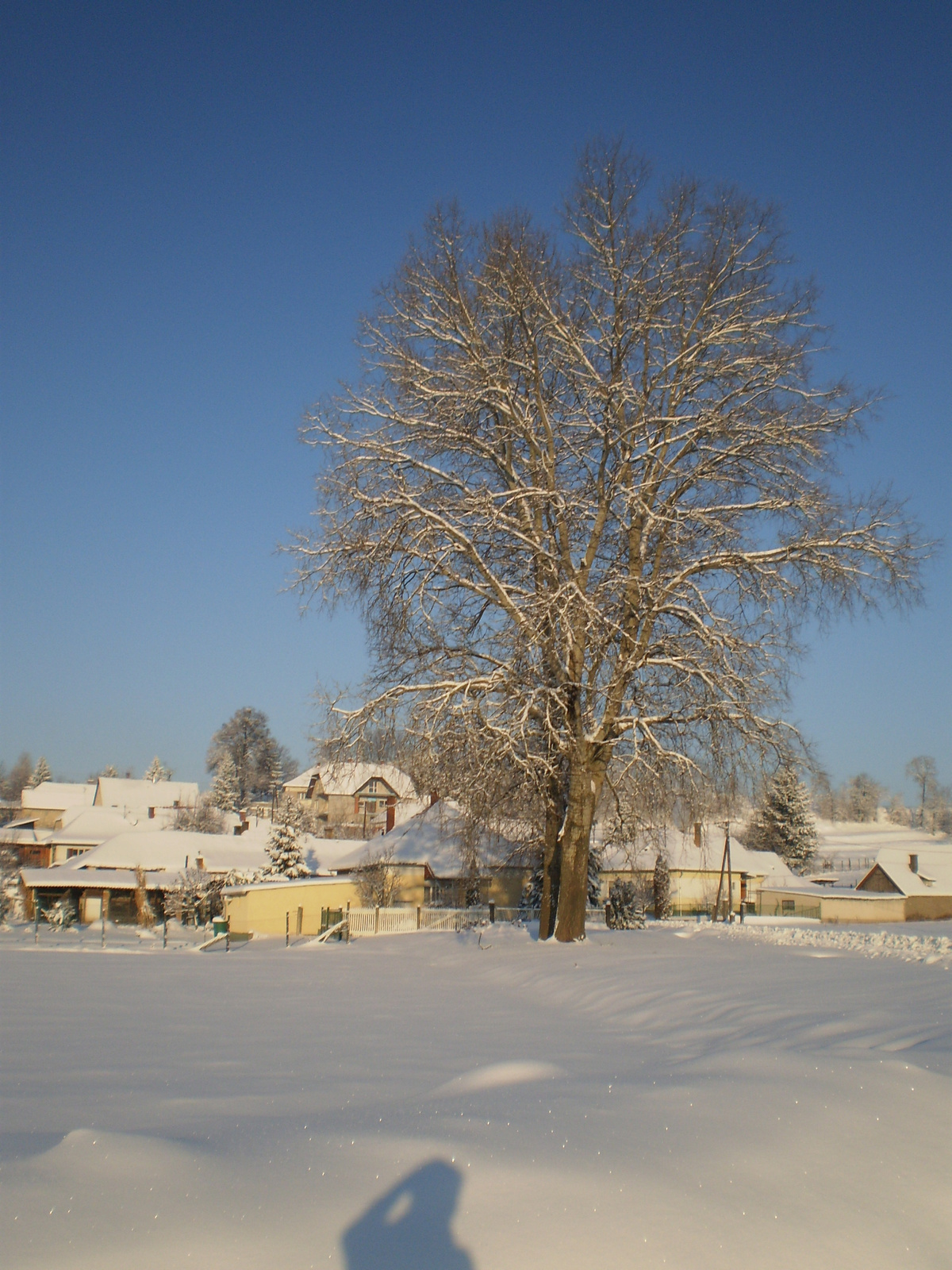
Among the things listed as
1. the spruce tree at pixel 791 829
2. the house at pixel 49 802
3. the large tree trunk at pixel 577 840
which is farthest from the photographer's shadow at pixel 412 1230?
the house at pixel 49 802

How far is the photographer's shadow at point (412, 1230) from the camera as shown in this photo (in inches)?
134

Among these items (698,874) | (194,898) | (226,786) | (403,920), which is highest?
(226,786)

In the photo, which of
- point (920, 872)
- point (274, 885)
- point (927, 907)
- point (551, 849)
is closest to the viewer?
point (551, 849)

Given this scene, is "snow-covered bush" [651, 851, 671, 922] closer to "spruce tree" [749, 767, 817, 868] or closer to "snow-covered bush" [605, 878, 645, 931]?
"snow-covered bush" [605, 878, 645, 931]

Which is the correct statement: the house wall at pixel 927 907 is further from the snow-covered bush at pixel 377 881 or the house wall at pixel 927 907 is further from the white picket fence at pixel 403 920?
the white picket fence at pixel 403 920

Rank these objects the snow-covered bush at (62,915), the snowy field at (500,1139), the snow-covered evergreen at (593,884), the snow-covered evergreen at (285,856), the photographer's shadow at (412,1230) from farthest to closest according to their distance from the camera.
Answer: the snow-covered evergreen at (285,856), the snow-covered bush at (62,915), the snow-covered evergreen at (593,884), the snowy field at (500,1139), the photographer's shadow at (412,1230)

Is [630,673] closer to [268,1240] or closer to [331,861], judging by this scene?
[268,1240]

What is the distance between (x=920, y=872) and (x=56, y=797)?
3117 inches

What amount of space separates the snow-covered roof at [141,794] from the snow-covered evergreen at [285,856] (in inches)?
2123

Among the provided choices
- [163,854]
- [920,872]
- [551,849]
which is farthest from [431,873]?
[920,872]

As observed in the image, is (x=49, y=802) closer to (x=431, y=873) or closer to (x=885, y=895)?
(x=431, y=873)

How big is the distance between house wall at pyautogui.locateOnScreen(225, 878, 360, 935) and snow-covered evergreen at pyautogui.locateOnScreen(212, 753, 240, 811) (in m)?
60.1

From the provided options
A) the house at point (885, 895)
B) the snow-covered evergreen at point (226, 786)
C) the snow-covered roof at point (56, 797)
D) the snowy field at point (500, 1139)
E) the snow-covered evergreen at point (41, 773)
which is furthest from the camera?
the snow-covered evergreen at point (41, 773)

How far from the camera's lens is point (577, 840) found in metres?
14.4
